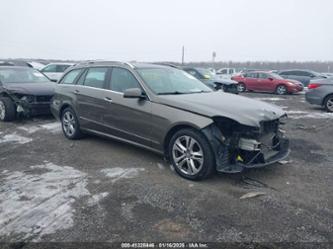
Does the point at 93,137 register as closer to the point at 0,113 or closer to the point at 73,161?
the point at 73,161

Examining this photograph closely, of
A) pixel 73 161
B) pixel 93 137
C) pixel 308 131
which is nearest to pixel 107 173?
pixel 73 161

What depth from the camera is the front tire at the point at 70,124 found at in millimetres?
6477

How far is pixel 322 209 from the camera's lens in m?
3.61

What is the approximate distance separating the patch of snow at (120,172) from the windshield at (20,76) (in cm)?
596

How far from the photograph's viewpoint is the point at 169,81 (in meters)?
5.44

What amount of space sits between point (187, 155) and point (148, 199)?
912 millimetres

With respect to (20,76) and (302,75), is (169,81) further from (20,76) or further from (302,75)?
(302,75)

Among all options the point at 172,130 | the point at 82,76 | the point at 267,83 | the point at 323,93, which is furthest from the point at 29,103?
the point at 267,83

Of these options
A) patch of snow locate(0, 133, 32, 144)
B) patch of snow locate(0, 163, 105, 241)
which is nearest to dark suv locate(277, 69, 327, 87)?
patch of snow locate(0, 133, 32, 144)

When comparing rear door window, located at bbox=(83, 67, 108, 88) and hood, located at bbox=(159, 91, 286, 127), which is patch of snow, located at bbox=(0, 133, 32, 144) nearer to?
rear door window, located at bbox=(83, 67, 108, 88)

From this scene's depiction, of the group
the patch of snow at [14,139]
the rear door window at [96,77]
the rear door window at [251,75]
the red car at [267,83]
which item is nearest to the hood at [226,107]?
the rear door window at [96,77]

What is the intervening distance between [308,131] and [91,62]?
17.9ft

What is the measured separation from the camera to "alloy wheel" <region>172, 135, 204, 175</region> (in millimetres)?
4328

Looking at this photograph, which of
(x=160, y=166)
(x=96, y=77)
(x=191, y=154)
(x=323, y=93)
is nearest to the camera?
(x=191, y=154)
